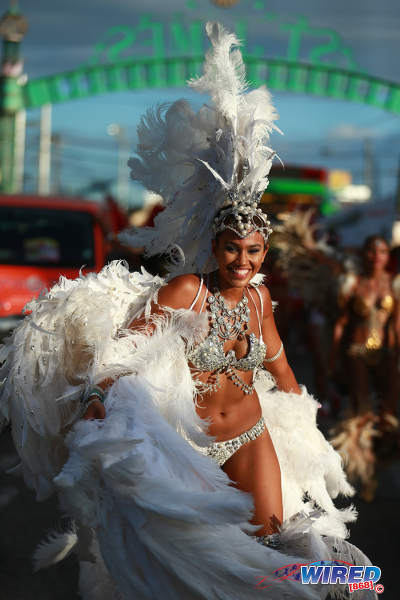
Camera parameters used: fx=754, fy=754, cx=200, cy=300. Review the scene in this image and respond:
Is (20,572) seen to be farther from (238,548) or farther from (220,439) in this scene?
(238,548)

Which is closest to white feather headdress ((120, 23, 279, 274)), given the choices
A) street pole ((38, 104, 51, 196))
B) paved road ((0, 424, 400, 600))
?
paved road ((0, 424, 400, 600))

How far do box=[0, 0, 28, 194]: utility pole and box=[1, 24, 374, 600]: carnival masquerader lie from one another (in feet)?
58.8

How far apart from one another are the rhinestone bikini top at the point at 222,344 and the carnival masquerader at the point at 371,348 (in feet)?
9.39

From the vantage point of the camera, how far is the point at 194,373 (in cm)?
310

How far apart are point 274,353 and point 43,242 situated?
20.8ft

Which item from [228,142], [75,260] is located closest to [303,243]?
[75,260]

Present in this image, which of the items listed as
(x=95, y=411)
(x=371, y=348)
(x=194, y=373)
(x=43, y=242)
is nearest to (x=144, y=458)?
(x=95, y=411)

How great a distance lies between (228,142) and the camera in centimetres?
311

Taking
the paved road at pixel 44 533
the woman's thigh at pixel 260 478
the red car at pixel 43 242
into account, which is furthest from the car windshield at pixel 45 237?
the woman's thigh at pixel 260 478

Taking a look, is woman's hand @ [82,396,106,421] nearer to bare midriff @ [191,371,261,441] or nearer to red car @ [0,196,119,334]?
bare midriff @ [191,371,261,441]

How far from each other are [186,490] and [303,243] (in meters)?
5.02

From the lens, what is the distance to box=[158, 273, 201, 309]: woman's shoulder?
3.10 metres

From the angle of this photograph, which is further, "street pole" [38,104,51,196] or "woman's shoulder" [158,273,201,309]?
"street pole" [38,104,51,196]

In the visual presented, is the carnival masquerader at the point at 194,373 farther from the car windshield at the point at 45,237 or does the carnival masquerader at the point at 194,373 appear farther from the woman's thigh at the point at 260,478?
the car windshield at the point at 45,237
